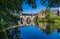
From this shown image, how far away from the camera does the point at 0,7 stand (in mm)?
1122

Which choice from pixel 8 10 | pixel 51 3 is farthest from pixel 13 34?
pixel 51 3

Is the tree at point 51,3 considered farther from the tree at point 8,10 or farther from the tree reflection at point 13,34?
the tree reflection at point 13,34

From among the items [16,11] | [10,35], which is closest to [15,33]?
[10,35]

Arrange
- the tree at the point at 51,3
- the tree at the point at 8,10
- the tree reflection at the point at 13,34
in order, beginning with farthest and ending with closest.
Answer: the tree reflection at the point at 13,34 → the tree at the point at 51,3 → the tree at the point at 8,10

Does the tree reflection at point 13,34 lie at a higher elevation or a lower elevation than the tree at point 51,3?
lower

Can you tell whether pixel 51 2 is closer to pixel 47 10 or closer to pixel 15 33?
pixel 47 10

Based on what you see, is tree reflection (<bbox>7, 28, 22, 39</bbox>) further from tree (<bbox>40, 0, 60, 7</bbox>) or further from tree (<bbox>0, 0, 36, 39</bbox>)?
tree (<bbox>40, 0, 60, 7</bbox>)

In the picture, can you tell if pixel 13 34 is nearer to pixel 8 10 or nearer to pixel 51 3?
pixel 8 10

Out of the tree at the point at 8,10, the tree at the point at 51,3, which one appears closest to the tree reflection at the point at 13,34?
the tree at the point at 8,10

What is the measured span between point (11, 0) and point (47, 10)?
340mm

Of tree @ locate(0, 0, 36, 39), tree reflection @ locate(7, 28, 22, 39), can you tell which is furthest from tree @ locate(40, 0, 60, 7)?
tree reflection @ locate(7, 28, 22, 39)

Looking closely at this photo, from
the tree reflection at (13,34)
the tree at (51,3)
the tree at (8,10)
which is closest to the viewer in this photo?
the tree at (8,10)

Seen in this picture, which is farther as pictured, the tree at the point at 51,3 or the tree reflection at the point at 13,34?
the tree reflection at the point at 13,34

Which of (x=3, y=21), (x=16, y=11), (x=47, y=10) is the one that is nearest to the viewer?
(x=3, y=21)
